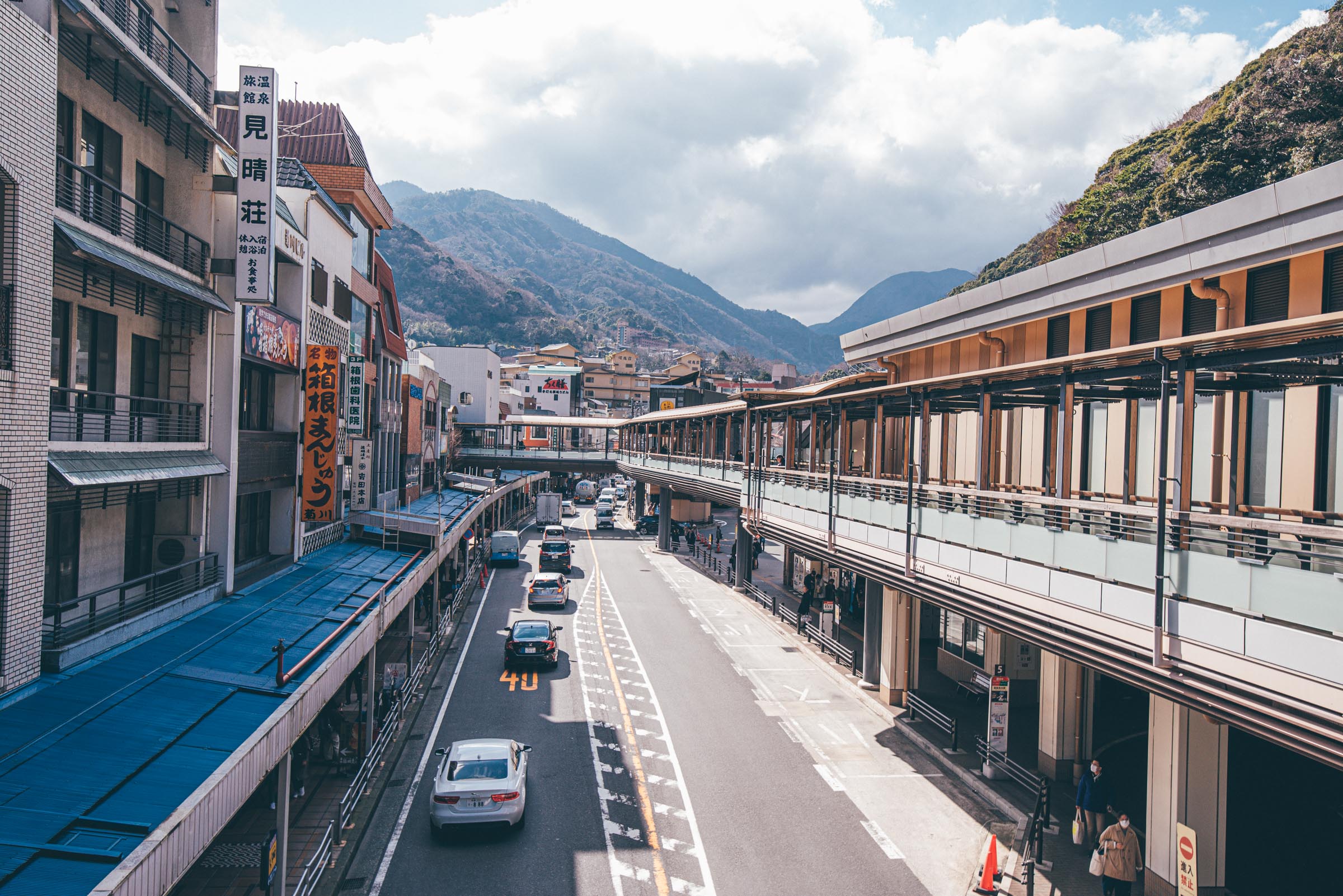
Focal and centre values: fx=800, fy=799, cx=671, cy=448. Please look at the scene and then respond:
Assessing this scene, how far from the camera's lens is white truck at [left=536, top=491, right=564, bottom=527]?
63.7 m

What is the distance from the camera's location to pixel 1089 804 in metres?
13.4

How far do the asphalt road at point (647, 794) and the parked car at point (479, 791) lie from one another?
0.48 m

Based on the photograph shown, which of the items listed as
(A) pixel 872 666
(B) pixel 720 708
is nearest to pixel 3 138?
(B) pixel 720 708

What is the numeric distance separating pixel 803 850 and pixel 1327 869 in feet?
27.7

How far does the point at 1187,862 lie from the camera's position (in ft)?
37.2

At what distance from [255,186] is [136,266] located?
14.4 feet

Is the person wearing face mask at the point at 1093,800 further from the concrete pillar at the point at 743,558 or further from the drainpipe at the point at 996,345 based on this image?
the concrete pillar at the point at 743,558

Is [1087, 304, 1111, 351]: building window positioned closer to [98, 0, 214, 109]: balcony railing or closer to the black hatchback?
the black hatchback

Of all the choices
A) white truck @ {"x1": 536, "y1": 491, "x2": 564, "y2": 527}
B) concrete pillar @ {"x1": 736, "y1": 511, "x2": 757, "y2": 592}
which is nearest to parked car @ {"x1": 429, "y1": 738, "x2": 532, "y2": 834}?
concrete pillar @ {"x1": 736, "y1": 511, "x2": 757, "y2": 592}

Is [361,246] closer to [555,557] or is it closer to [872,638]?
[555,557]

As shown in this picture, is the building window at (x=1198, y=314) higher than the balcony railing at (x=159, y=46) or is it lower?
lower

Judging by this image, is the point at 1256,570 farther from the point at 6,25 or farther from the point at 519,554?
the point at 519,554

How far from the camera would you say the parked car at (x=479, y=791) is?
13.8 meters

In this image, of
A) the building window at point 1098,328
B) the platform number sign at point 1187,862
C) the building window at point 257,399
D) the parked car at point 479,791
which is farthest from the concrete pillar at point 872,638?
the building window at point 257,399
